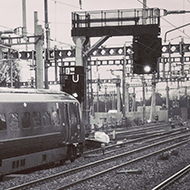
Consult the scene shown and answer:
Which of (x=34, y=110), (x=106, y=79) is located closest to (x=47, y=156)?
(x=34, y=110)

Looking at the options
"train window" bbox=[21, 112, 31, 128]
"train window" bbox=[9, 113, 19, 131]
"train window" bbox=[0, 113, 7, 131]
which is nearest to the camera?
"train window" bbox=[0, 113, 7, 131]

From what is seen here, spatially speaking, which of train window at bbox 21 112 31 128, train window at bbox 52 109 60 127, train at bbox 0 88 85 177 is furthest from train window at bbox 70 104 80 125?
train window at bbox 21 112 31 128

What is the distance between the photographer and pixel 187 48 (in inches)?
1631

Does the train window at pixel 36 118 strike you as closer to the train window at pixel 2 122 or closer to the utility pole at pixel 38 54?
the train window at pixel 2 122

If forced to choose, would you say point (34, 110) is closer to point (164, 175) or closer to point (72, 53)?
point (164, 175)

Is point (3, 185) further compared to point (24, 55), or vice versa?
point (24, 55)

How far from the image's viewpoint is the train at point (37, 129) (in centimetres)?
1648

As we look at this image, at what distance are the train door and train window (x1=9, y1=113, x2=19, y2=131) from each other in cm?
464

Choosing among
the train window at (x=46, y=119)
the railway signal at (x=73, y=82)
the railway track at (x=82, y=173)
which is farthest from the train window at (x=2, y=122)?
the railway signal at (x=73, y=82)

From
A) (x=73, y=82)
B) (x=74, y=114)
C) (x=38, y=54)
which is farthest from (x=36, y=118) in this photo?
(x=38, y=54)

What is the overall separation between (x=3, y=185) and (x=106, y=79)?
185 feet

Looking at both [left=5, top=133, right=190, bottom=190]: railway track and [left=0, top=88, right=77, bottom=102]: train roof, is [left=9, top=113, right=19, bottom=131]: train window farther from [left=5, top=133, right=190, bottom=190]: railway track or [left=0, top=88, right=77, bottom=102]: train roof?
[left=5, top=133, right=190, bottom=190]: railway track

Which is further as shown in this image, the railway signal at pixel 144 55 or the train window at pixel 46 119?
the railway signal at pixel 144 55

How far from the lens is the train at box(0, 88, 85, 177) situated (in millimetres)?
16484
